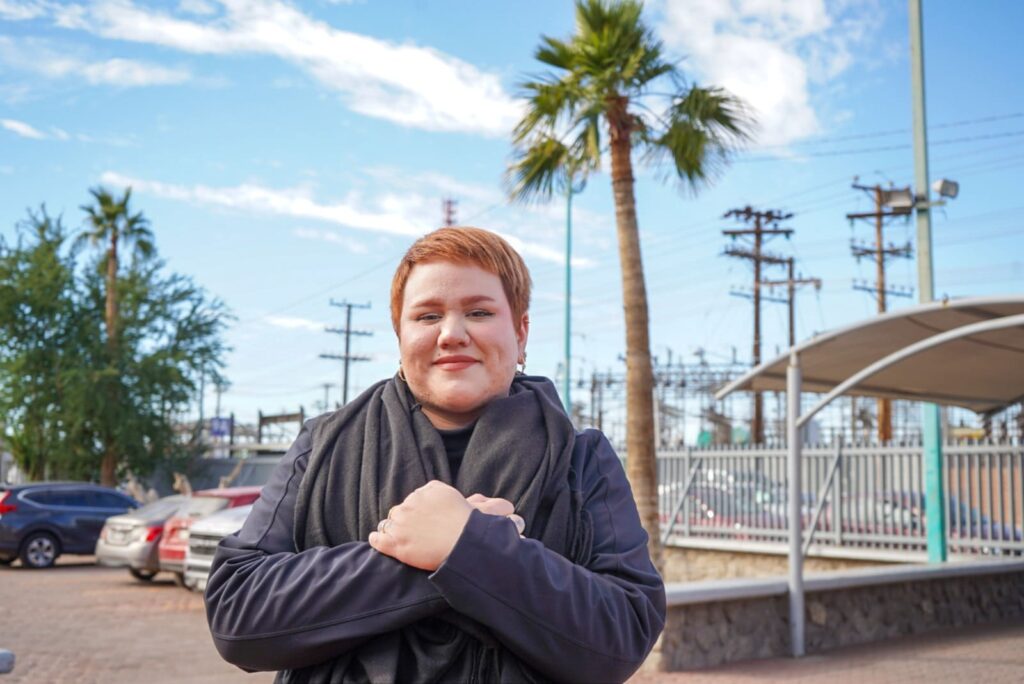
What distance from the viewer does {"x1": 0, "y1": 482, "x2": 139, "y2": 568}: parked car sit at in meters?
19.6

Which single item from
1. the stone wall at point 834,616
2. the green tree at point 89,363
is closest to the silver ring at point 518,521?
the stone wall at point 834,616

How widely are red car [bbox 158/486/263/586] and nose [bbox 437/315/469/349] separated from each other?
567 inches

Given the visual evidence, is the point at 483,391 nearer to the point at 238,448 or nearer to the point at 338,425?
the point at 338,425

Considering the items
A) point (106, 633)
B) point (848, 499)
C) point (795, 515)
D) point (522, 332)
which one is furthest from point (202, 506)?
point (522, 332)

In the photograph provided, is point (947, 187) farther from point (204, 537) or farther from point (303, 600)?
point (303, 600)

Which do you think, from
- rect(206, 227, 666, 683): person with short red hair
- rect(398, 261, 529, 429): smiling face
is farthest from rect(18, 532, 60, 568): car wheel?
rect(398, 261, 529, 429): smiling face

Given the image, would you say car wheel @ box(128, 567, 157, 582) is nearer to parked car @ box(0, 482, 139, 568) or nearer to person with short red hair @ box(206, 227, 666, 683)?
parked car @ box(0, 482, 139, 568)

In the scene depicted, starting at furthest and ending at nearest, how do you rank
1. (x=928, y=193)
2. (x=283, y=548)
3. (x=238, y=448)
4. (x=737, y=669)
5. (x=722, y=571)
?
(x=238, y=448) < (x=722, y=571) < (x=928, y=193) < (x=737, y=669) < (x=283, y=548)

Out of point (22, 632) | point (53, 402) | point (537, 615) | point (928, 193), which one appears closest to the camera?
point (537, 615)

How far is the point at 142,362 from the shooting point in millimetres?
32469

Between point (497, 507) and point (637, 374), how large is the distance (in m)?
10.5

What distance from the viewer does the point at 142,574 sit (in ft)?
58.1

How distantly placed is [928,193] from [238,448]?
3357cm

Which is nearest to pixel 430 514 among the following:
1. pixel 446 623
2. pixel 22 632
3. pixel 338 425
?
pixel 446 623
